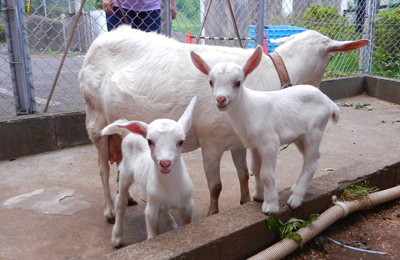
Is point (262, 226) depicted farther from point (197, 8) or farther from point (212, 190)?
point (197, 8)

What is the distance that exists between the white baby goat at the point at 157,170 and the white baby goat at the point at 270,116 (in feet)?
1.07

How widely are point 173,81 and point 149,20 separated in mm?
2418

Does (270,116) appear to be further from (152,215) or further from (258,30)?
(258,30)

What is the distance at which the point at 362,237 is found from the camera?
280 centimetres

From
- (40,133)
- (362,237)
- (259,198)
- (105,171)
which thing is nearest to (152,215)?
(259,198)

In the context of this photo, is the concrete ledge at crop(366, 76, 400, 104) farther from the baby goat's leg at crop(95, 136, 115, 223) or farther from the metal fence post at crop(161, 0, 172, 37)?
the baby goat's leg at crop(95, 136, 115, 223)

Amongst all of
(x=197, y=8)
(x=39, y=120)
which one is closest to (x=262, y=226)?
(x=39, y=120)

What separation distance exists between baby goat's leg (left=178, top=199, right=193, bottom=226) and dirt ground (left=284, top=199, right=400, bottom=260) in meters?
0.70

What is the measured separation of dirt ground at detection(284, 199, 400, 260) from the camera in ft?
8.40

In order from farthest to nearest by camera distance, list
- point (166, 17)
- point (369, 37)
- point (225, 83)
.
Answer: point (369, 37) → point (166, 17) → point (225, 83)

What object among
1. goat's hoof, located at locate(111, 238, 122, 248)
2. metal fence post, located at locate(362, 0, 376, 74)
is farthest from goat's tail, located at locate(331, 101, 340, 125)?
metal fence post, located at locate(362, 0, 376, 74)

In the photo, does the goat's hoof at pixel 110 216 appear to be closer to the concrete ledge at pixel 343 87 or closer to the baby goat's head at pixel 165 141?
the baby goat's head at pixel 165 141

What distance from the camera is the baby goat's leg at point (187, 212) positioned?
241cm

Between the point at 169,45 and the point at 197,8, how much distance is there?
3.95 m
